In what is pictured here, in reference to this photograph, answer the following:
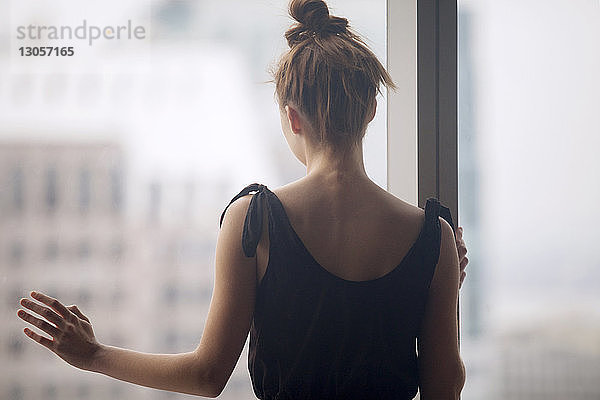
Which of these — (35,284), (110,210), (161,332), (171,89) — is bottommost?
(161,332)

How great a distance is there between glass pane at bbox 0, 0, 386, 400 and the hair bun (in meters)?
0.50

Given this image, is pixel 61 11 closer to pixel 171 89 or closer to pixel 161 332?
pixel 171 89

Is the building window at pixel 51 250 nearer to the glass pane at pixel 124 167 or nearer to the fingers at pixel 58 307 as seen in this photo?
the glass pane at pixel 124 167

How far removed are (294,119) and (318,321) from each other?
32 centimetres

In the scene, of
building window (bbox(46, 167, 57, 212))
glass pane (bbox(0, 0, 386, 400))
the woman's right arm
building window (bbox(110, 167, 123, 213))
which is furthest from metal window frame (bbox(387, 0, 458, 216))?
building window (bbox(46, 167, 57, 212))

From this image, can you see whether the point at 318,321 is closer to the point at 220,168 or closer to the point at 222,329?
the point at 222,329

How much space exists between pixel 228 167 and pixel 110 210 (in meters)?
0.30

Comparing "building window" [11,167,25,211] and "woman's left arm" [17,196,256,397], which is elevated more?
"building window" [11,167,25,211]

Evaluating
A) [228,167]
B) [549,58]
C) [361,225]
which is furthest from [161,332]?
[549,58]

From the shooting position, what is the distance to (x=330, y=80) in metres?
0.98

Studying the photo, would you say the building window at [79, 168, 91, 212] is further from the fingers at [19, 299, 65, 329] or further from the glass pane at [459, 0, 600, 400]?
the glass pane at [459, 0, 600, 400]

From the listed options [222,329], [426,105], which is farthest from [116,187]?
[426,105]

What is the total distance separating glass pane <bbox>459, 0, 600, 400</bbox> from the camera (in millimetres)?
1543

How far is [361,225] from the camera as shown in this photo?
98 cm
